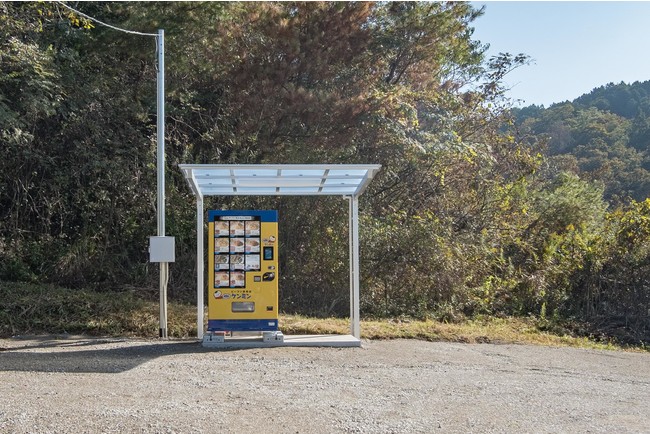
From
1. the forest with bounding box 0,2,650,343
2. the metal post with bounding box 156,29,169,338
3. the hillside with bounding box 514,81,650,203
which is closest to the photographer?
the metal post with bounding box 156,29,169,338

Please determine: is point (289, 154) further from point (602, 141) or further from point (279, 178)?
point (602, 141)

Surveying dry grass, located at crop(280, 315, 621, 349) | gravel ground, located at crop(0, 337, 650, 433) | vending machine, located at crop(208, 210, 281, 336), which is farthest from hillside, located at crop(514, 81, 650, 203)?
vending machine, located at crop(208, 210, 281, 336)

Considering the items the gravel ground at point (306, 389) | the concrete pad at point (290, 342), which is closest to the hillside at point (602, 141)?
the concrete pad at point (290, 342)

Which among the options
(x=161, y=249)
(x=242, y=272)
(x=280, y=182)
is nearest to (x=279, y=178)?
(x=280, y=182)

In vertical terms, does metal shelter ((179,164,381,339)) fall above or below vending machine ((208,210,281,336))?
above

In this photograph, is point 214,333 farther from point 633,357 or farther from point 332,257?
point 633,357

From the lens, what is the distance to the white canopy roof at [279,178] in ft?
26.6

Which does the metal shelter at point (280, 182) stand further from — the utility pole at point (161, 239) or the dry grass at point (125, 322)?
the dry grass at point (125, 322)

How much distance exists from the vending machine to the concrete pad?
173 mm

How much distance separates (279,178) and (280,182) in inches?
10.9

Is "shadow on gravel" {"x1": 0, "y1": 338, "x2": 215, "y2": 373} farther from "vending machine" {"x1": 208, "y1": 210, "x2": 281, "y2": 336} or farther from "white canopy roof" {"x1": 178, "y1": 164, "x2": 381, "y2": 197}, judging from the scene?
"white canopy roof" {"x1": 178, "y1": 164, "x2": 381, "y2": 197}

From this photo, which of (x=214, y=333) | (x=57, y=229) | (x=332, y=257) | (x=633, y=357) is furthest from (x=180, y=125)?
(x=633, y=357)

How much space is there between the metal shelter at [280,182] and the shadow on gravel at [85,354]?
2.69ft

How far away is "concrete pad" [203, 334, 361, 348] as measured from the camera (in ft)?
28.7
